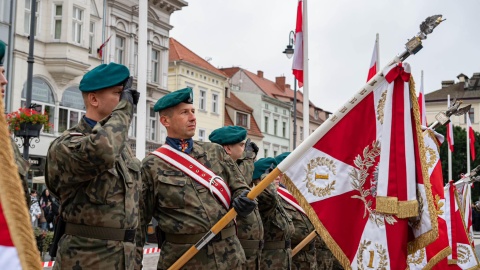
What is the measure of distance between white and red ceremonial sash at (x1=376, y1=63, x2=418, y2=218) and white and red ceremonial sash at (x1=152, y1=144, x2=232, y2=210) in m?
1.29

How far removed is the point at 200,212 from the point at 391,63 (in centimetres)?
204

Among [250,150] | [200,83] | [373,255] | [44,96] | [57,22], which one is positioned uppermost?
[57,22]

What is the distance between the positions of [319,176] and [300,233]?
2755mm

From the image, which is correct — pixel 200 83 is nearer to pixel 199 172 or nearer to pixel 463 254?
pixel 463 254

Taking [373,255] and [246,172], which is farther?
[246,172]

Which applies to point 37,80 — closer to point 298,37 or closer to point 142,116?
point 298,37

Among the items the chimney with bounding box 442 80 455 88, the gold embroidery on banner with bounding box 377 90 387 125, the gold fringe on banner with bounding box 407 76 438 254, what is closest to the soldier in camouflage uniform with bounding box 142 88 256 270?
the gold embroidery on banner with bounding box 377 90 387 125

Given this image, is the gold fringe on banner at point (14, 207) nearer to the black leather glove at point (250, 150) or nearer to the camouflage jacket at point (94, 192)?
the camouflage jacket at point (94, 192)

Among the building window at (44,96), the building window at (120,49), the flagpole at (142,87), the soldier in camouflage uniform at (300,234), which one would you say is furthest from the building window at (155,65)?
the soldier in camouflage uniform at (300,234)

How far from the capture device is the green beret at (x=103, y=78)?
4422 millimetres

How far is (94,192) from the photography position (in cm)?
424

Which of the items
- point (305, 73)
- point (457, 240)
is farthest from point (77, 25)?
point (457, 240)

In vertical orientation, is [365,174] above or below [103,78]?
below

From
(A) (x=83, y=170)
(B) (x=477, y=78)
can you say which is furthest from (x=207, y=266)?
(B) (x=477, y=78)
